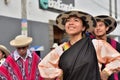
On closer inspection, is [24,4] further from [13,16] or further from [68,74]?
[68,74]

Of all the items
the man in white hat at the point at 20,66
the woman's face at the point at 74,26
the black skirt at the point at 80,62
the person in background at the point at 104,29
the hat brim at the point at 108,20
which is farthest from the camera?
the man in white hat at the point at 20,66

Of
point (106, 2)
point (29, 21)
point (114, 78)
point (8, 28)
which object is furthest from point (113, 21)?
point (106, 2)

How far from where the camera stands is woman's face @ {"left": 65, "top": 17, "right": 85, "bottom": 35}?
11.5 ft

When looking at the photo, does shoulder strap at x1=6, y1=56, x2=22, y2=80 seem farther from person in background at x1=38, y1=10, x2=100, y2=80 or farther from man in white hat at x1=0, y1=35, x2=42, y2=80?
person in background at x1=38, y1=10, x2=100, y2=80

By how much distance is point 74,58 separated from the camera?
134 inches

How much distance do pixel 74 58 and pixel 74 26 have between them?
0.29 m

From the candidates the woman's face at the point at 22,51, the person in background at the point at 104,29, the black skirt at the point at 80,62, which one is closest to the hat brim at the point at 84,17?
the black skirt at the point at 80,62

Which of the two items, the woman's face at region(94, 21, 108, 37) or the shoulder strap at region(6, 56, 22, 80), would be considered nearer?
the woman's face at region(94, 21, 108, 37)

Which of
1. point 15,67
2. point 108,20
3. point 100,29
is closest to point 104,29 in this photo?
point 100,29

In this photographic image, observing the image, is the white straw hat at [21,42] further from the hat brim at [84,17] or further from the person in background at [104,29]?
the hat brim at [84,17]

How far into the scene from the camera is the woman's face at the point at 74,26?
11.5 feet

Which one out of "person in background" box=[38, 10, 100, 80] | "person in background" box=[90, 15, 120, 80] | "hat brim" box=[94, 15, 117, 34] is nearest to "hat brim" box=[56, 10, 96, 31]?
"person in background" box=[38, 10, 100, 80]

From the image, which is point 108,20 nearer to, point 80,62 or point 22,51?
point 22,51

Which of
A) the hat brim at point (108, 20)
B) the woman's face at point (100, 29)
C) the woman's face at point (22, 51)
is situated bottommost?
the woman's face at point (22, 51)
